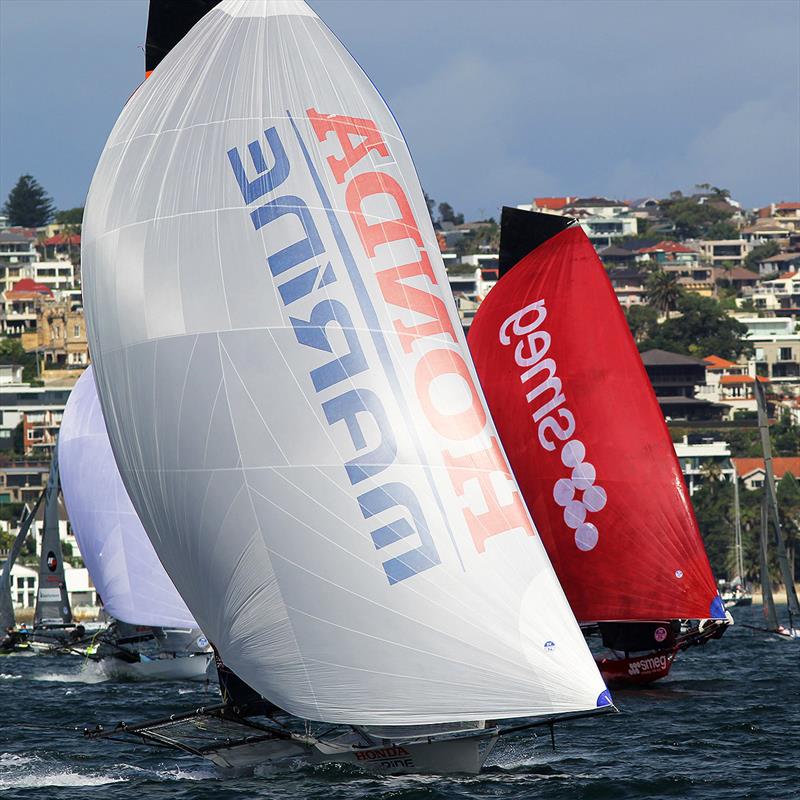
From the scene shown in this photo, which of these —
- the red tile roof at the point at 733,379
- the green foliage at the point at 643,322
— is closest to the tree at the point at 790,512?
the red tile roof at the point at 733,379

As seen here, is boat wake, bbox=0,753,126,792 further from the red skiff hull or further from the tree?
the tree

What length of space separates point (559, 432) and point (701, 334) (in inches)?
5335

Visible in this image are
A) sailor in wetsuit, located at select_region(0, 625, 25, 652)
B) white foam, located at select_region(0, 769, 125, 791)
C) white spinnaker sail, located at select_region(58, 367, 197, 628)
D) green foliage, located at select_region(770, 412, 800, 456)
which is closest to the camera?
white foam, located at select_region(0, 769, 125, 791)

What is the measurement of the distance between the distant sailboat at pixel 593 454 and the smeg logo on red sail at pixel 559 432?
0.05 feet

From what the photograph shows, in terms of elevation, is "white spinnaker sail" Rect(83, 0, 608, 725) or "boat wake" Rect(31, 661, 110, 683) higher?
"white spinnaker sail" Rect(83, 0, 608, 725)

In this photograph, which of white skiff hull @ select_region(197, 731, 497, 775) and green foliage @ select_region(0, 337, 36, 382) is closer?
white skiff hull @ select_region(197, 731, 497, 775)

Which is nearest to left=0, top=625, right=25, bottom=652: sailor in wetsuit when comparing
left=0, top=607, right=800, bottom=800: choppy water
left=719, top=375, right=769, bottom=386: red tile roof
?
left=0, top=607, right=800, bottom=800: choppy water

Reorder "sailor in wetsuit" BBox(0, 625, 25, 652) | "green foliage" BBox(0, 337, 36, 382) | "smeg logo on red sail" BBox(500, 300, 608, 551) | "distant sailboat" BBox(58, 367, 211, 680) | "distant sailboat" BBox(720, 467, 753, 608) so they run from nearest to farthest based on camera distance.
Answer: "smeg logo on red sail" BBox(500, 300, 608, 551) → "distant sailboat" BBox(58, 367, 211, 680) → "sailor in wetsuit" BBox(0, 625, 25, 652) → "distant sailboat" BBox(720, 467, 753, 608) → "green foliage" BBox(0, 337, 36, 382)

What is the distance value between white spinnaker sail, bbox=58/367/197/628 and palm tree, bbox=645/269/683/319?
136 meters

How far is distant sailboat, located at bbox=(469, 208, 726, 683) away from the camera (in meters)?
27.1

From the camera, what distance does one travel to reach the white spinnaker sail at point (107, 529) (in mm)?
32062

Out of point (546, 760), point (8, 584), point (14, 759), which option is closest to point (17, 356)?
point (8, 584)

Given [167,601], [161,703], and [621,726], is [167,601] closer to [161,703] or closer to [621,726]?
[161,703]

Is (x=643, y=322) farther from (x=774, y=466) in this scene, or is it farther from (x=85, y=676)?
(x=85, y=676)
